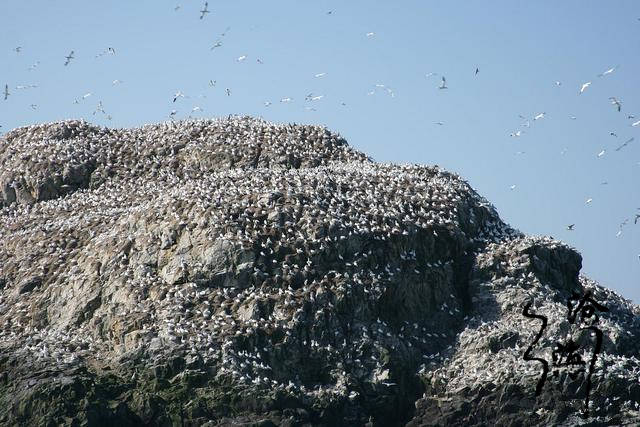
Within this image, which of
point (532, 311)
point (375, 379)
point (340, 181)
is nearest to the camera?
point (375, 379)

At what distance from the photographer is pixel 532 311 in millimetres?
62156

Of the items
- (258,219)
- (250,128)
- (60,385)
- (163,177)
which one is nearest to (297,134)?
→ (250,128)

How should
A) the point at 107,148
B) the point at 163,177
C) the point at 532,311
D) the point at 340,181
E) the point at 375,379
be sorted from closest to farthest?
the point at 375,379, the point at 532,311, the point at 340,181, the point at 163,177, the point at 107,148

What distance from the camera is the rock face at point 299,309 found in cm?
5431

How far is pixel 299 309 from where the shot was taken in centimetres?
5847

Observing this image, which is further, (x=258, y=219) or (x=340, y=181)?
(x=340, y=181)

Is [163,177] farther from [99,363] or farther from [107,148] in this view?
[99,363]

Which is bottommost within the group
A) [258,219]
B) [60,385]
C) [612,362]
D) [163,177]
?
[60,385]

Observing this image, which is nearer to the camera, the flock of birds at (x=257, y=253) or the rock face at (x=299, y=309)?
the rock face at (x=299, y=309)

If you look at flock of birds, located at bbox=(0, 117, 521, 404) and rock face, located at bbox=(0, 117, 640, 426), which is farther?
flock of birds, located at bbox=(0, 117, 521, 404)

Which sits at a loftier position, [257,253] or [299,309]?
[257,253]

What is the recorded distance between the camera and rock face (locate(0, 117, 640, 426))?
2138 inches

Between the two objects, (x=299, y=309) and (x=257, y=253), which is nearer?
(x=299, y=309)

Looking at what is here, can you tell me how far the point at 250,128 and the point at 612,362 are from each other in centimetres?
3336
